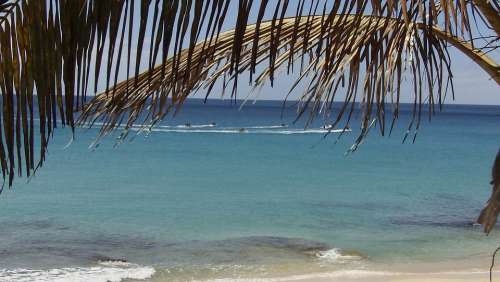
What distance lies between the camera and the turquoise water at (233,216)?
10.1 metres

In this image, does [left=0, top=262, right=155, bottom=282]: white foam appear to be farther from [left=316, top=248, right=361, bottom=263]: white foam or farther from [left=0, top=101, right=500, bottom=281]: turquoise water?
[left=316, top=248, right=361, bottom=263]: white foam

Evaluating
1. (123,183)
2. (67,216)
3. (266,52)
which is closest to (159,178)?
(123,183)

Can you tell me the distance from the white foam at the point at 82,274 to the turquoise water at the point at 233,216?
2cm

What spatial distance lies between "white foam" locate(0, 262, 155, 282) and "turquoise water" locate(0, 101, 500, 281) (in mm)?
25

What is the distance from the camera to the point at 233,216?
15031 millimetres

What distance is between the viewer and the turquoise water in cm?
1009

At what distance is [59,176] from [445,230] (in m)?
12.8

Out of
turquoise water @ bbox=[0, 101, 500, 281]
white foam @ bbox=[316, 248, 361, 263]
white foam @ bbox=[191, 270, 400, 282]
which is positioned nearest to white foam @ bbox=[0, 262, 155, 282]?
turquoise water @ bbox=[0, 101, 500, 281]

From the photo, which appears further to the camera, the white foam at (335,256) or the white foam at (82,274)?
the white foam at (335,256)

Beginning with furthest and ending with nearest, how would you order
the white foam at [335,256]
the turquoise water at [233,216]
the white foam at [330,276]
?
1. the white foam at [335,256]
2. the turquoise water at [233,216]
3. the white foam at [330,276]

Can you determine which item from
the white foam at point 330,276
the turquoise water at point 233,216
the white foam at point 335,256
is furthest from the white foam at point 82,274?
the white foam at point 335,256

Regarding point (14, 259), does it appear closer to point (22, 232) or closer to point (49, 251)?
point (49, 251)

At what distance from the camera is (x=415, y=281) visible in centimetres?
870

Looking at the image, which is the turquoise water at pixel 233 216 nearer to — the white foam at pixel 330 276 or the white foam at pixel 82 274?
the white foam at pixel 82 274
